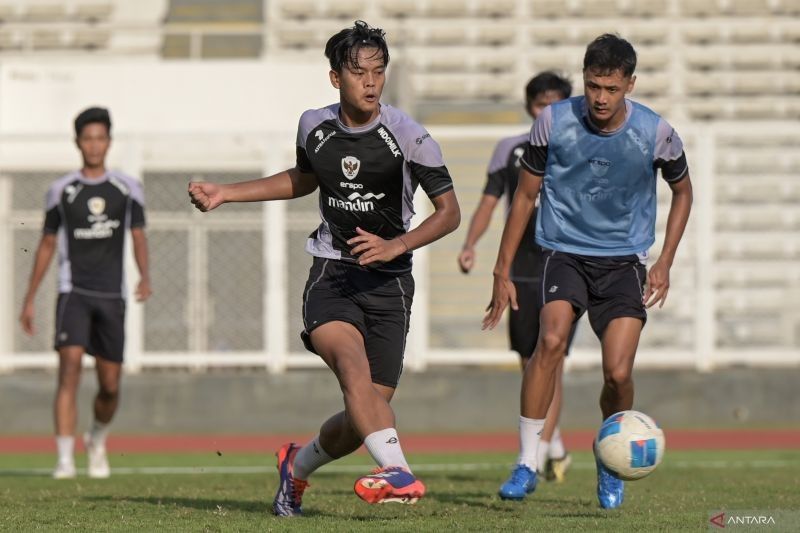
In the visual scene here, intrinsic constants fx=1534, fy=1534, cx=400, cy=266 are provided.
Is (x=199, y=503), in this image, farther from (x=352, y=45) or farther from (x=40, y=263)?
(x=40, y=263)

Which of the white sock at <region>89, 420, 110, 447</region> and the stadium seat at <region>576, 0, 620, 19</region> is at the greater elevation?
the stadium seat at <region>576, 0, 620, 19</region>

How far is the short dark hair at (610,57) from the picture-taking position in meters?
6.72

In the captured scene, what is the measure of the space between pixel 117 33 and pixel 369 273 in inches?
616

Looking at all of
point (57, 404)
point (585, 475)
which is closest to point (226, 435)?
point (57, 404)

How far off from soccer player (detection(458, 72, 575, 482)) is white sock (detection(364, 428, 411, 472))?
3.22 meters

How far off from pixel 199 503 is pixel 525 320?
267cm

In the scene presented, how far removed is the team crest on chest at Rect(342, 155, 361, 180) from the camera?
21.0 feet

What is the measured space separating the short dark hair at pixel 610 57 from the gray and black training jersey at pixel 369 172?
2.83 feet

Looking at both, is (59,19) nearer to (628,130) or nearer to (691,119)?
(691,119)

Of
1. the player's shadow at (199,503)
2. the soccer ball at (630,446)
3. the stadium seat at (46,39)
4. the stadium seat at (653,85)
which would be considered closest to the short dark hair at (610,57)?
the soccer ball at (630,446)

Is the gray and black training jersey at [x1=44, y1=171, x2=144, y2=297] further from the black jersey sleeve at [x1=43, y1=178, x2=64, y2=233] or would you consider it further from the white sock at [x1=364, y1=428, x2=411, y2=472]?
the white sock at [x1=364, y1=428, x2=411, y2=472]

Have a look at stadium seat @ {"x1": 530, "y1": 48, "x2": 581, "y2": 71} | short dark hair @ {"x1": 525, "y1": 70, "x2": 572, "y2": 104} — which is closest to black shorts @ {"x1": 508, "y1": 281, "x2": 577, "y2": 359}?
short dark hair @ {"x1": 525, "y1": 70, "x2": 572, "y2": 104}

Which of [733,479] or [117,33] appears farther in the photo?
[117,33]

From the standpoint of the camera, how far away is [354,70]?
6258 millimetres
